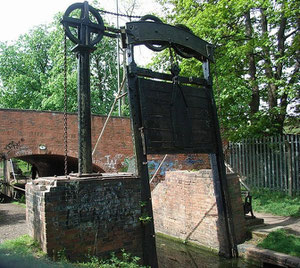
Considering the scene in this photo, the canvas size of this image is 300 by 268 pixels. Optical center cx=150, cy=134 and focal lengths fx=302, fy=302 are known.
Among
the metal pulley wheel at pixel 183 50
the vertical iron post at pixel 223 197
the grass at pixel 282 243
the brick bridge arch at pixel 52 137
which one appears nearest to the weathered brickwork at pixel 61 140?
the brick bridge arch at pixel 52 137

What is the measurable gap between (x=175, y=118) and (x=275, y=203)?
580 cm

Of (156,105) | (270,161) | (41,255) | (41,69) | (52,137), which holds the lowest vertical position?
(41,255)

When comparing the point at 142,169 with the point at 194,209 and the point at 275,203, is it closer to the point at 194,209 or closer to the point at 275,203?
the point at 194,209

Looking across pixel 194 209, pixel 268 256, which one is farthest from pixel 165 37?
pixel 268 256

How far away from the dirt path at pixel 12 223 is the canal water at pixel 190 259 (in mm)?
3561

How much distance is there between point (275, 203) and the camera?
33.1 ft

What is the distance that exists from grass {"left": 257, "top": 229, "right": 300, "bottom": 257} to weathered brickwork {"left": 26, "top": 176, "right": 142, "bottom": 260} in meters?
3.06

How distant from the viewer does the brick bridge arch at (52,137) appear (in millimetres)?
10719

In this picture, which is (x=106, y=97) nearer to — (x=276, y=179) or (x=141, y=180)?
(x=276, y=179)

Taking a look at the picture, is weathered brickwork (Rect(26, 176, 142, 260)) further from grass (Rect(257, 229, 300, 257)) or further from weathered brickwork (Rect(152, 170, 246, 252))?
grass (Rect(257, 229, 300, 257))

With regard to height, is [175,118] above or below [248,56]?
below

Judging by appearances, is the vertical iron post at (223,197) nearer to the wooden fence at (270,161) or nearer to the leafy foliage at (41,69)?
the wooden fence at (270,161)

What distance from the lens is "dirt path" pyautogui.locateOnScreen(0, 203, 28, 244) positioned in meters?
7.41

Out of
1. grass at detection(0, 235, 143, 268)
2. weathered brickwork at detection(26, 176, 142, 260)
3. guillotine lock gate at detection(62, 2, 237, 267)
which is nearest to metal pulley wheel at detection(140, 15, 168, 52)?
guillotine lock gate at detection(62, 2, 237, 267)
